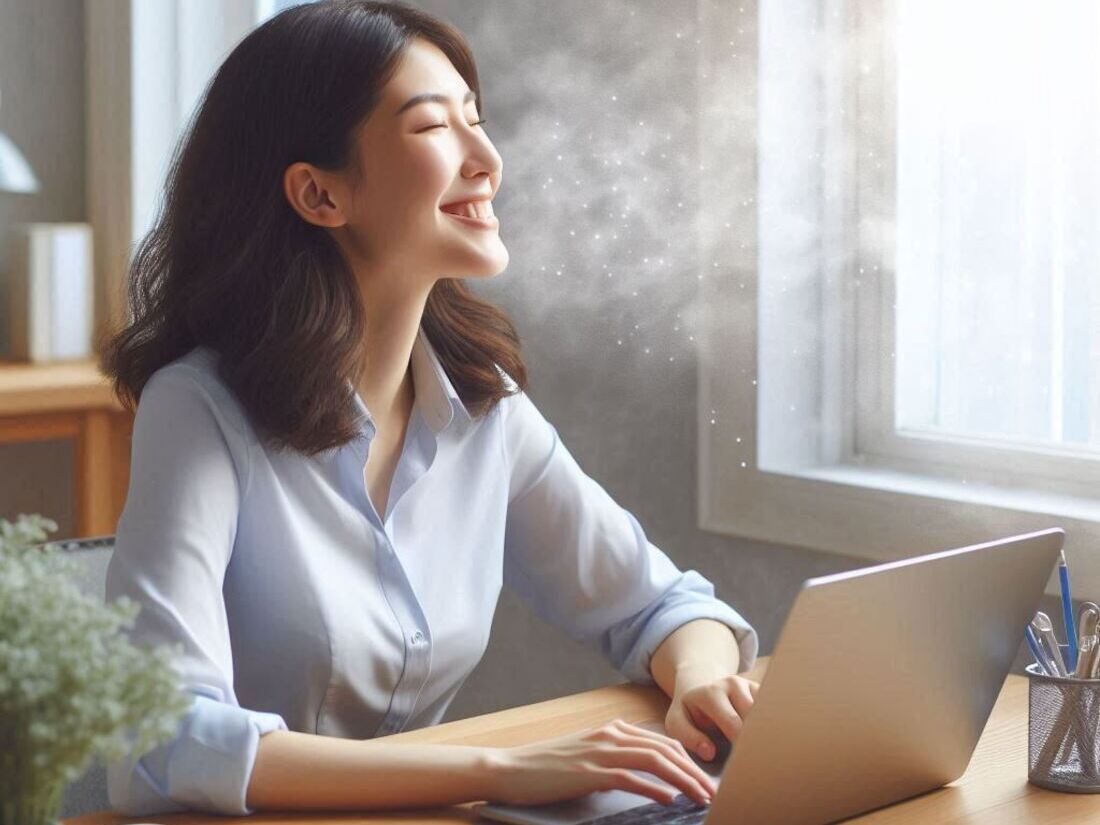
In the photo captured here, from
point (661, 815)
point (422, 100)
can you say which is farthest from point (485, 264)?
point (661, 815)

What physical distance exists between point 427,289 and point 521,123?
2.79ft

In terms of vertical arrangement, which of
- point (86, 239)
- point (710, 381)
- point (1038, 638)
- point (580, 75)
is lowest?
point (1038, 638)

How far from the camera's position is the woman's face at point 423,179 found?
144cm

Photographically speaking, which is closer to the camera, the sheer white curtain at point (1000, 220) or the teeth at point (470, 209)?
the teeth at point (470, 209)

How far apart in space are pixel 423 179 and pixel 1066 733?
0.72 metres

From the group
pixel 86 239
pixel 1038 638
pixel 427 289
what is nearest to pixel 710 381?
pixel 427 289

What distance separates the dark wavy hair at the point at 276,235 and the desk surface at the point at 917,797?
0.98 ft

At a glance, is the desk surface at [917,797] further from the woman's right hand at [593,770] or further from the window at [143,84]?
the window at [143,84]

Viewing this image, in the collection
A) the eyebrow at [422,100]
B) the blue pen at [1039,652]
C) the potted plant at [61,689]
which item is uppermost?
the eyebrow at [422,100]

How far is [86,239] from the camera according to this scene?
9.65 feet

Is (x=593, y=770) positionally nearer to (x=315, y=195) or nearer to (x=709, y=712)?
(x=709, y=712)

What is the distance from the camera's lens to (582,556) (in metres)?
1.61

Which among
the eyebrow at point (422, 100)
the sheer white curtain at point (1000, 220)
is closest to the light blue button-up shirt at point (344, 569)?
the eyebrow at point (422, 100)

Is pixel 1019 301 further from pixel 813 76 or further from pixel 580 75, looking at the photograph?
pixel 580 75
